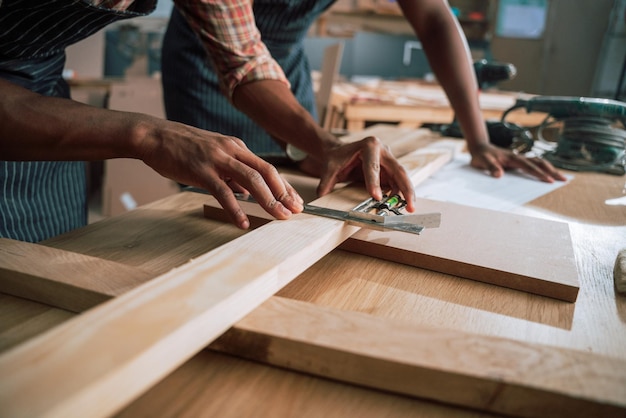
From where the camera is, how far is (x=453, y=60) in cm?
170

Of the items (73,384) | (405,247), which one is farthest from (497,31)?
(73,384)

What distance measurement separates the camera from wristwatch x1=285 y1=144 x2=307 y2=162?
1.41 m

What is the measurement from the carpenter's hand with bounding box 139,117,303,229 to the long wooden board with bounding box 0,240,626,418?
295mm

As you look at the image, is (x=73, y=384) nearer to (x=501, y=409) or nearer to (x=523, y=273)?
(x=501, y=409)

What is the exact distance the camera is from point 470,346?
22.7 inches

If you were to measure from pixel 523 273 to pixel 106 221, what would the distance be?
0.77 metres

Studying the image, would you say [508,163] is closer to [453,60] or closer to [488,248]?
[453,60]

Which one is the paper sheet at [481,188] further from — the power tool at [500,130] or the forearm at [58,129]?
the forearm at [58,129]

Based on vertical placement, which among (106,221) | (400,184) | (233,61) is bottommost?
(106,221)

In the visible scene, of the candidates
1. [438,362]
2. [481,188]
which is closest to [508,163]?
[481,188]

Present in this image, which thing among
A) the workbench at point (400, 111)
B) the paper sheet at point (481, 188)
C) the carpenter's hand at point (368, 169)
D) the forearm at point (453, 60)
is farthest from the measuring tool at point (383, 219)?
the workbench at point (400, 111)

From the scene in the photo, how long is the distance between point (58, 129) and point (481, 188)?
103 cm

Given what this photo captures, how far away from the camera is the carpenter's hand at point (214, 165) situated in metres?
0.89

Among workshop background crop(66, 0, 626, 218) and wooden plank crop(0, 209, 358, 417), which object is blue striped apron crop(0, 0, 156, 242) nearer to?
wooden plank crop(0, 209, 358, 417)
